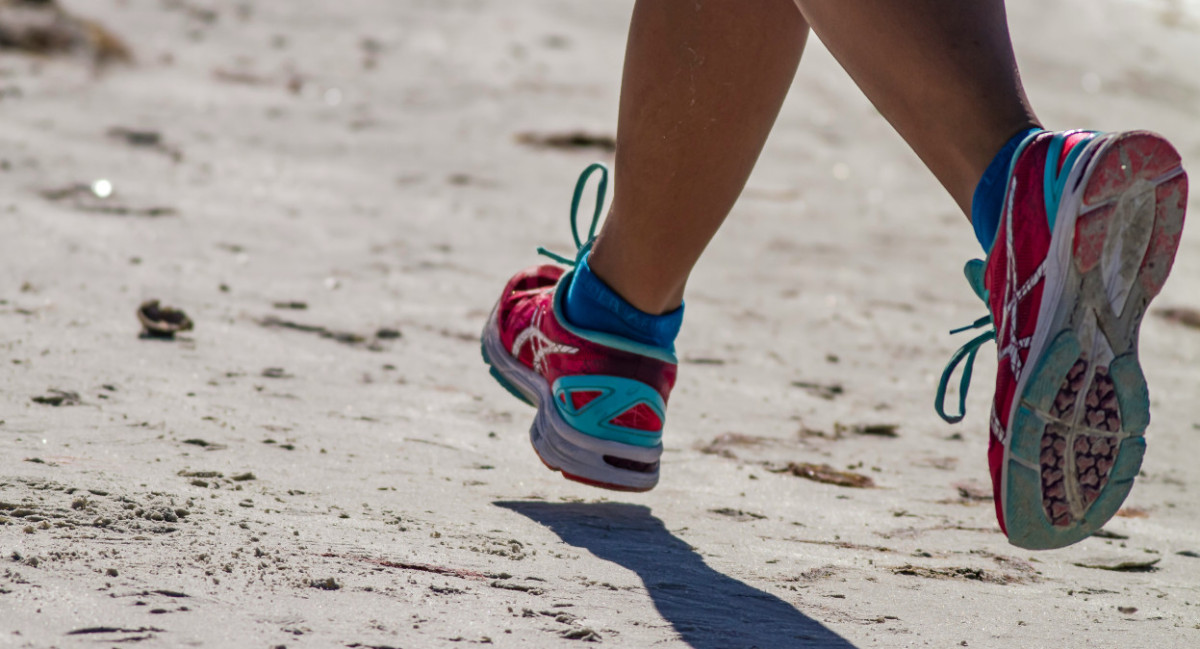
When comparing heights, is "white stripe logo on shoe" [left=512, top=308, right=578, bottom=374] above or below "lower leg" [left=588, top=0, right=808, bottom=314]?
below

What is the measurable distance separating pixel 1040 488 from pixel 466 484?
30.9 inches

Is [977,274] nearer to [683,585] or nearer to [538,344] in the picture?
[683,585]

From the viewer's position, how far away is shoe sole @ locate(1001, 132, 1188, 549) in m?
1.17

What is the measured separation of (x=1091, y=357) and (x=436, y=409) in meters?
1.12

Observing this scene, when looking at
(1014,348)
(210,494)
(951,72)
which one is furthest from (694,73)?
(210,494)

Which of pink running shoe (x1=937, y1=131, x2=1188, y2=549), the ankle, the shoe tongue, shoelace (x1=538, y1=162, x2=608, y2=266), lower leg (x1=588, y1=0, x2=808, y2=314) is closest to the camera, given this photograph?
pink running shoe (x1=937, y1=131, x2=1188, y2=549)

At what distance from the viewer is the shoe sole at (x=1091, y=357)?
117cm

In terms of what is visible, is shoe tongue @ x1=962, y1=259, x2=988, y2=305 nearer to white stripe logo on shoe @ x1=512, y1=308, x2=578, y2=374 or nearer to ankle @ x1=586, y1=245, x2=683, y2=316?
ankle @ x1=586, y1=245, x2=683, y2=316

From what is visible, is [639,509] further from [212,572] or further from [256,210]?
[256,210]

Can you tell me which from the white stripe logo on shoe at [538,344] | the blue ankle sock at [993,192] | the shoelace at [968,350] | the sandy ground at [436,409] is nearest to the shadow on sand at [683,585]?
the sandy ground at [436,409]

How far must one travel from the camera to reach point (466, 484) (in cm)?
167

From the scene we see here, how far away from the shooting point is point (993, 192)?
4.06ft

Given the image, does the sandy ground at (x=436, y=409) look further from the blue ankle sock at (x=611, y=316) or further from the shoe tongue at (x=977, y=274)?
the shoe tongue at (x=977, y=274)

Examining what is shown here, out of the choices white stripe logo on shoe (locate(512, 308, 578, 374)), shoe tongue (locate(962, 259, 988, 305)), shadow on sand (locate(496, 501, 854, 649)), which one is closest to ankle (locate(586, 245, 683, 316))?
white stripe logo on shoe (locate(512, 308, 578, 374))
